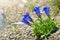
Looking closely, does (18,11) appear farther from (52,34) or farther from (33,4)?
(52,34)

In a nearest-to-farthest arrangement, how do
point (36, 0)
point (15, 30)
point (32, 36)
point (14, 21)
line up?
1. point (32, 36)
2. point (15, 30)
3. point (14, 21)
4. point (36, 0)

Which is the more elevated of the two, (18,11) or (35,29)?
(18,11)

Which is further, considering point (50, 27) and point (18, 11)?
point (18, 11)

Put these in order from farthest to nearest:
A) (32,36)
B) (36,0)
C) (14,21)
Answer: (36,0) → (14,21) → (32,36)

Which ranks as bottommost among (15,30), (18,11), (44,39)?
(44,39)

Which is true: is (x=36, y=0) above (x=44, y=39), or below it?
above

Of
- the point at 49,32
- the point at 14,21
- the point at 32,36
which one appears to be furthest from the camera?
the point at 14,21

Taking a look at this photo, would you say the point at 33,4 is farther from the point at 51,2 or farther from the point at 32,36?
the point at 32,36

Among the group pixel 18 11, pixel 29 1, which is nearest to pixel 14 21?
pixel 18 11

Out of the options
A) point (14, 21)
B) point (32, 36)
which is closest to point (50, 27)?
point (32, 36)
